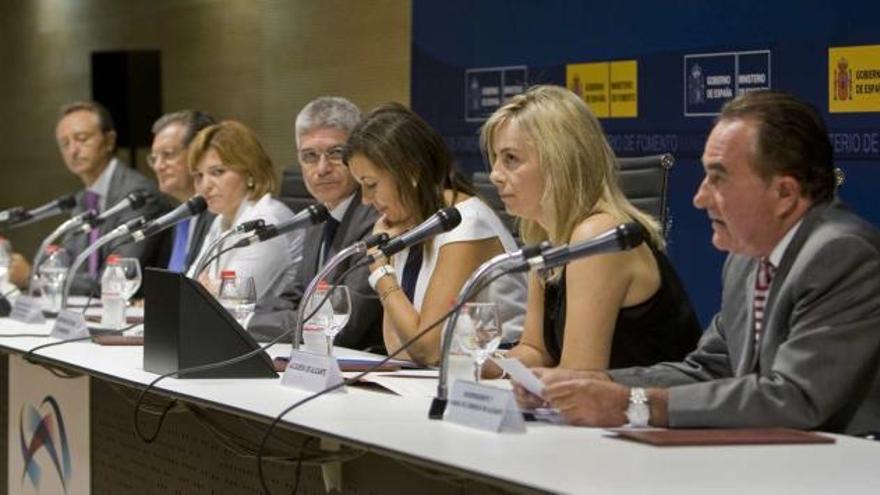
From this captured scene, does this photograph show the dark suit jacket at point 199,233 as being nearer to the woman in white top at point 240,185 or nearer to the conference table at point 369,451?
the woman in white top at point 240,185

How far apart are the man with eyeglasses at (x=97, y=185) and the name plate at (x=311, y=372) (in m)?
2.85

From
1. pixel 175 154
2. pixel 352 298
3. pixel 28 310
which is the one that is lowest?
pixel 28 310

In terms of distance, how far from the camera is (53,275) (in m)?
5.70

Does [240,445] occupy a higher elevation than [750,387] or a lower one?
lower

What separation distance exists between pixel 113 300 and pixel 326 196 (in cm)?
71

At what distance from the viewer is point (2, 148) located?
10.7m

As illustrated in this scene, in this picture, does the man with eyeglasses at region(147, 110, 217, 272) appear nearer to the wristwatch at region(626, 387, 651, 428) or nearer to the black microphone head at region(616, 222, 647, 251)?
the wristwatch at region(626, 387, 651, 428)

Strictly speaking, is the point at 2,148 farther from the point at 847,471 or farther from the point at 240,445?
the point at 847,471

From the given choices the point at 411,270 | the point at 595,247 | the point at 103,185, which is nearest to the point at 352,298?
the point at 411,270

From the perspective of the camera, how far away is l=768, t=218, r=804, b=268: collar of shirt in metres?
3.01

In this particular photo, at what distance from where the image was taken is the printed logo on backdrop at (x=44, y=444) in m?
4.54

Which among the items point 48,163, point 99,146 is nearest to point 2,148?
point 48,163

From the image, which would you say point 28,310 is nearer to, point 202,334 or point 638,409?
point 202,334

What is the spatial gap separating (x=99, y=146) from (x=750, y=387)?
208 inches
